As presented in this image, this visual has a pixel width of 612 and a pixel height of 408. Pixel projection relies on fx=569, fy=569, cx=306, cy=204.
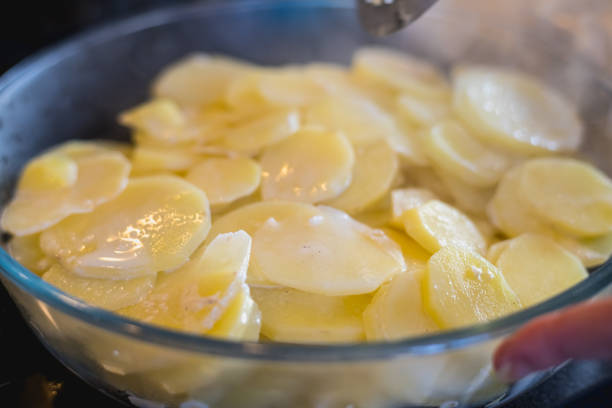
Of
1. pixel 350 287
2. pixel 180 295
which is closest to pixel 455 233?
pixel 350 287

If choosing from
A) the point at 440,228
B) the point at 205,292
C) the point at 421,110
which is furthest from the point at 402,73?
the point at 205,292

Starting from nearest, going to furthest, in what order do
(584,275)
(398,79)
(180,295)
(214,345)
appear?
(214,345), (180,295), (584,275), (398,79)

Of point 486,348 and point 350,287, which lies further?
point 350,287

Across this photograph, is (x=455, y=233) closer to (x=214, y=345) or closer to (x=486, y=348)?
(x=486, y=348)

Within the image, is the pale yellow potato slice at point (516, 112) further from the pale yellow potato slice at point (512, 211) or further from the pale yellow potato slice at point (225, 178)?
the pale yellow potato slice at point (225, 178)

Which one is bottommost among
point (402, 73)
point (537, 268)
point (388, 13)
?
point (537, 268)

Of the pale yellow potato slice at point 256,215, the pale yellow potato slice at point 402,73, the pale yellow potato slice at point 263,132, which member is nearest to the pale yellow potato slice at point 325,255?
the pale yellow potato slice at point 256,215

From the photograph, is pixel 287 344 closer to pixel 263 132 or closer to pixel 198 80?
pixel 263 132
